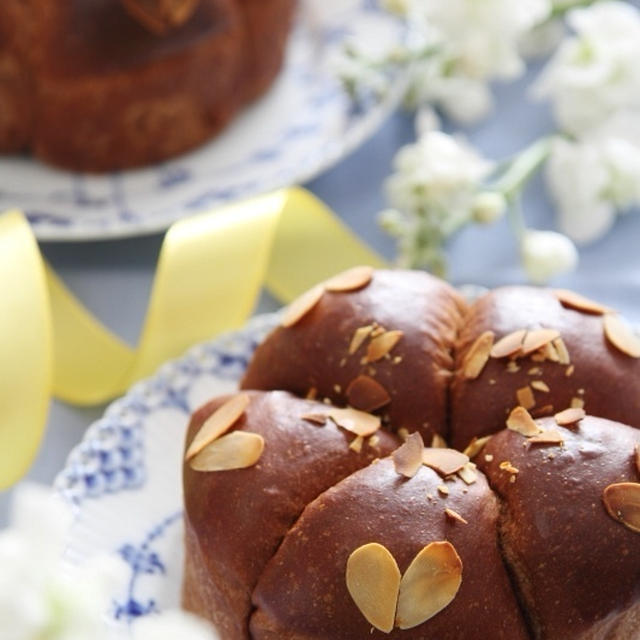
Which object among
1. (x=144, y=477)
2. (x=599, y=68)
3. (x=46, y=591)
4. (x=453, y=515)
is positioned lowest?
(x=144, y=477)

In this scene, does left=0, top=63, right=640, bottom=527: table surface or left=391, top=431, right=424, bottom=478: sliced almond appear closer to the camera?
left=391, top=431, right=424, bottom=478: sliced almond

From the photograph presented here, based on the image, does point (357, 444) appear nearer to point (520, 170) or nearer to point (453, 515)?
point (453, 515)

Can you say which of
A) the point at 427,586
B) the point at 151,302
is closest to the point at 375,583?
the point at 427,586

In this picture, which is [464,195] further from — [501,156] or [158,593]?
[158,593]

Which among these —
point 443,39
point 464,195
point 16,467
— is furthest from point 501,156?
point 16,467

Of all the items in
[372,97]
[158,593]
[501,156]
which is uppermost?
[372,97]

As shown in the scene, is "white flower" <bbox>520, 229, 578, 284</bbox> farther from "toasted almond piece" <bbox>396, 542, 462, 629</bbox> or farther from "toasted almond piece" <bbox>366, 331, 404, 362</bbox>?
"toasted almond piece" <bbox>396, 542, 462, 629</bbox>

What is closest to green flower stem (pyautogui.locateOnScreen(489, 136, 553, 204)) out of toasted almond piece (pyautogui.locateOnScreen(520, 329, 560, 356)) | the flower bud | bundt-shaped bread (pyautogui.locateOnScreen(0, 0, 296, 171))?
the flower bud
